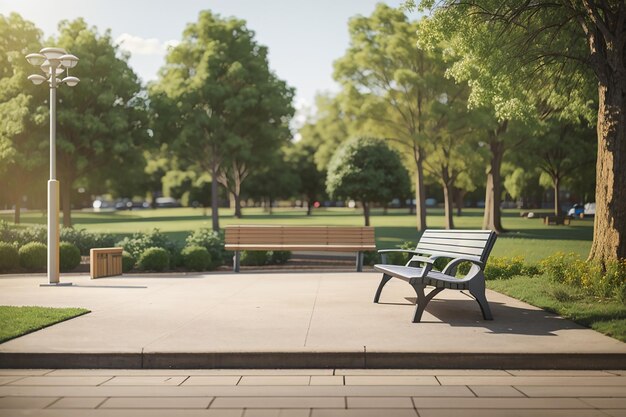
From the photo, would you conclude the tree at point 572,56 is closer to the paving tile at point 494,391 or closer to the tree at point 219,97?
the paving tile at point 494,391

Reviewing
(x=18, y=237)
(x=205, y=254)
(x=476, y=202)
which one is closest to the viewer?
(x=205, y=254)

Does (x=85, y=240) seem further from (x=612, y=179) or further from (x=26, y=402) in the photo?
(x=26, y=402)

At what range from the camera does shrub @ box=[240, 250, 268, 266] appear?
1672cm

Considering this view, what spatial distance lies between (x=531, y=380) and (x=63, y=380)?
402cm

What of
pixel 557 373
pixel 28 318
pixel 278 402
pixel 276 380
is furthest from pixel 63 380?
pixel 557 373

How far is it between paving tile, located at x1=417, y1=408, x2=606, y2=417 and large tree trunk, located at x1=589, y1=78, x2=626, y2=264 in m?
6.87

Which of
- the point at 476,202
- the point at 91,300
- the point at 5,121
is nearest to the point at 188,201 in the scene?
the point at 476,202

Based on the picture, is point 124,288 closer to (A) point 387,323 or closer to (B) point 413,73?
(A) point 387,323

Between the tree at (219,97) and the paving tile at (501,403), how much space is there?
35071 mm

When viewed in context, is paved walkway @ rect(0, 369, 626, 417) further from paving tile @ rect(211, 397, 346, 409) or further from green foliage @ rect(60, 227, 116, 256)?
green foliage @ rect(60, 227, 116, 256)

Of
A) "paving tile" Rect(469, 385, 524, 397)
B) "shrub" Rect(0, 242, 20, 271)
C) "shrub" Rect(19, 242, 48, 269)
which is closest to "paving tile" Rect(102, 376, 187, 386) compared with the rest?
"paving tile" Rect(469, 385, 524, 397)

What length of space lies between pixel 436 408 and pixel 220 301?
18.0ft

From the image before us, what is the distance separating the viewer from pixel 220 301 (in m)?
9.62

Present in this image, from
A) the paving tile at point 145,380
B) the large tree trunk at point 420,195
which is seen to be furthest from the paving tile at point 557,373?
the large tree trunk at point 420,195
